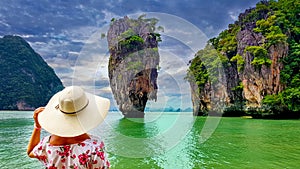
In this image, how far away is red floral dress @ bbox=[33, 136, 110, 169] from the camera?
1.14 m

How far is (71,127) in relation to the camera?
1.11 meters

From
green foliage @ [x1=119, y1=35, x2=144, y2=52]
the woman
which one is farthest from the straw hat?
green foliage @ [x1=119, y1=35, x2=144, y2=52]

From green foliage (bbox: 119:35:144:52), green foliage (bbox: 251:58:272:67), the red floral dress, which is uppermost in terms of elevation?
green foliage (bbox: 251:58:272:67)

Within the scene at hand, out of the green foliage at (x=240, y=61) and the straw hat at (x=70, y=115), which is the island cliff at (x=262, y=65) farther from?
the straw hat at (x=70, y=115)

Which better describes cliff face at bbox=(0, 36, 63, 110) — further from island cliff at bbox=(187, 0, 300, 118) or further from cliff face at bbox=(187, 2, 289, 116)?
island cliff at bbox=(187, 0, 300, 118)

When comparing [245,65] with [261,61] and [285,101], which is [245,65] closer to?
[261,61]

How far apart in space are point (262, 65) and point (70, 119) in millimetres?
25144

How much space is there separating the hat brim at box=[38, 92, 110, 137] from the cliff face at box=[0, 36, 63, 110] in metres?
55.5

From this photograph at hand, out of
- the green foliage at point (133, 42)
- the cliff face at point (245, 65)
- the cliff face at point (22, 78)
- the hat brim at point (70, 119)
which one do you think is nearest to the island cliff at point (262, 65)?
the cliff face at point (245, 65)

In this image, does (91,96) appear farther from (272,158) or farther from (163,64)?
(272,158)

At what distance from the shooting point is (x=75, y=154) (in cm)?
114

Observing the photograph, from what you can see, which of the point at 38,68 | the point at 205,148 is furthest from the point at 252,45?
the point at 38,68

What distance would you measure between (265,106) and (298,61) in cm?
504

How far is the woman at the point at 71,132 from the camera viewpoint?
3.67 ft
